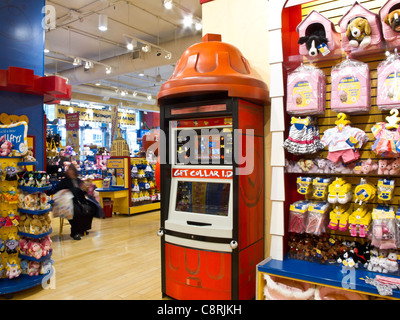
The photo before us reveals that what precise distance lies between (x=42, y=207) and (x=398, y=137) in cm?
349

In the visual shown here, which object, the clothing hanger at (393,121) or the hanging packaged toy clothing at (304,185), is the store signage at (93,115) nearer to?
the hanging packaged toy clothing at (304,185)

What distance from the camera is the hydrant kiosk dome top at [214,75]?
102 inches

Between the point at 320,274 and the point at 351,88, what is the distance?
1350 millimetres

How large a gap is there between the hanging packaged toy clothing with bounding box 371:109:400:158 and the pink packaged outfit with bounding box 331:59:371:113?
18cm

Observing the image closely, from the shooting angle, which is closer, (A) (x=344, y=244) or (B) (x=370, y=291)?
(B) (x=370, y=291)

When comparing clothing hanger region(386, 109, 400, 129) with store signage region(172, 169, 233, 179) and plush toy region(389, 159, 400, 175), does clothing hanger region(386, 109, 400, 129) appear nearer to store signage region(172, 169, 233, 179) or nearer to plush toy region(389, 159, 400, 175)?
plush toy region(389, 159, 400, 175)

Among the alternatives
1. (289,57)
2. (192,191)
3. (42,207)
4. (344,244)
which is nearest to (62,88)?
(42,207)

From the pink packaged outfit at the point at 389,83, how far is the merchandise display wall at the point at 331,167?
0.02 m

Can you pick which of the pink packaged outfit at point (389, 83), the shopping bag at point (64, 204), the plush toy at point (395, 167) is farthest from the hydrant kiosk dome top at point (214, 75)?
the shopping bag at point (64, 204)

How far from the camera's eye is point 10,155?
3266mm

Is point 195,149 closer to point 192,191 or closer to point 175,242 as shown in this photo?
point 192,191

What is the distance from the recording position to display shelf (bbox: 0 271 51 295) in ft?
10.2

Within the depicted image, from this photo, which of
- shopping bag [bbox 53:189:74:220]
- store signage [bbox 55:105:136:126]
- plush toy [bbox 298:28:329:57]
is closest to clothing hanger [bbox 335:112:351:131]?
plush toy [bbox 298:28:329:57]

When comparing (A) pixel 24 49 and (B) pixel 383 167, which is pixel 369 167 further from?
(A) pixel 24 49
